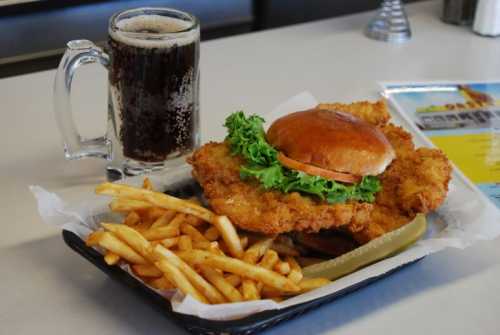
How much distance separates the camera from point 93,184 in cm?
163

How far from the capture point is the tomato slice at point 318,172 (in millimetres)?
1335

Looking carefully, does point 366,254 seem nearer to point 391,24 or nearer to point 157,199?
point 157,199

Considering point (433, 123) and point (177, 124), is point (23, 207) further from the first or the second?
point (433, 123)

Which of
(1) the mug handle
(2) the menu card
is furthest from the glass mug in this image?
(2) the menu card

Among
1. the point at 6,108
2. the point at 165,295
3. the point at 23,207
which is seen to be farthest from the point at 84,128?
the point at 165,295

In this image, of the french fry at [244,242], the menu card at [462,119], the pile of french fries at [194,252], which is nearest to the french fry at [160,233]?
the pile of french fries at [194,252]

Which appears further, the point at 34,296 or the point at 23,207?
the point at 23,207

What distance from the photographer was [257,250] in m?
1.23

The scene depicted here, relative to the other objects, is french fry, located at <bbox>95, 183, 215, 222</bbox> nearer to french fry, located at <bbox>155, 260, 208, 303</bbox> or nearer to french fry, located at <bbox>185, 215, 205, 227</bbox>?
french fry, located at <bbox>185, 215, 205, 227</bbox>

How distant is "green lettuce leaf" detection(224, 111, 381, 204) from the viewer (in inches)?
51.4

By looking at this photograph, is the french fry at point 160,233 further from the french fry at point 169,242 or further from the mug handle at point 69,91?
the mug handle at point 69,91

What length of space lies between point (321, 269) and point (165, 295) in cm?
25

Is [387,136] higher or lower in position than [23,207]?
higher

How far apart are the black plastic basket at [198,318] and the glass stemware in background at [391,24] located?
135cm
